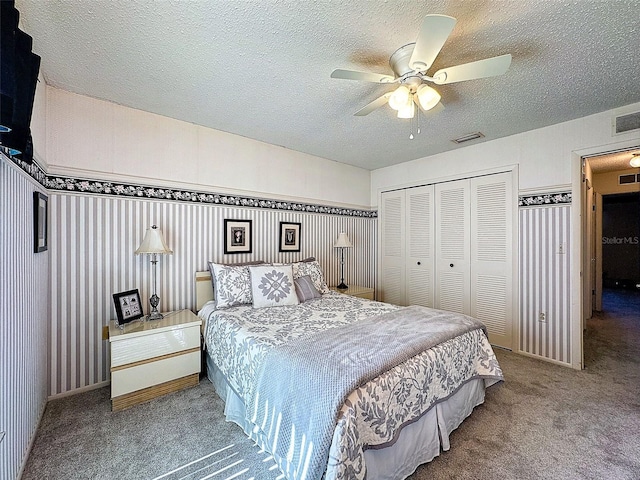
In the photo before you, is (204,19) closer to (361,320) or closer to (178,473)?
(361,320)

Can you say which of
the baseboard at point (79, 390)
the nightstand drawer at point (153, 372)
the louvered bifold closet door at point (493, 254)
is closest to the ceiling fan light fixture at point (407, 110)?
the louvered bifold closet door at point (493, 254)

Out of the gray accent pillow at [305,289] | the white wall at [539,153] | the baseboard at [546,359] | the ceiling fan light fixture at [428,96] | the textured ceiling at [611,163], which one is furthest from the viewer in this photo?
the textured ceiling at [611,163]

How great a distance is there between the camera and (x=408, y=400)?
5.09ft

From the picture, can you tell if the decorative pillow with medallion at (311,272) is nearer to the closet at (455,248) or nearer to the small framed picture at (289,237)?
the small framed picture at (289,237)

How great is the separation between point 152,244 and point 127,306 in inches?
21.9

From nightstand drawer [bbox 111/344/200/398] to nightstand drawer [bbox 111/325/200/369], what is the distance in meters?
0.05

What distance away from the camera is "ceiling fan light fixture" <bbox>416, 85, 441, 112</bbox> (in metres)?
1.76

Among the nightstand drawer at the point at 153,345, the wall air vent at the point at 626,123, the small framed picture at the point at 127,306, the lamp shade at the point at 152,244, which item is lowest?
the nightstand drawer at the point at 153,345

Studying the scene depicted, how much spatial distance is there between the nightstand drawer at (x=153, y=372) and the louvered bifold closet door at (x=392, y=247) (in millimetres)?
3022

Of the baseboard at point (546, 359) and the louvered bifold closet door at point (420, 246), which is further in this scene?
the louvered bifold closet door at point (420, 246)

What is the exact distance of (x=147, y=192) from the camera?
2689mm

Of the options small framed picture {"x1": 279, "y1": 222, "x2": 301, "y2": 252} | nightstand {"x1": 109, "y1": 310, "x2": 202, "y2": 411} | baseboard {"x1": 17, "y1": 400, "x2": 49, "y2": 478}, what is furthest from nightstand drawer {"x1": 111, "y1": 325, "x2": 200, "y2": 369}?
small framed picture {"x1": 279, "y1": 222, "x2": 301, "y2": 252}

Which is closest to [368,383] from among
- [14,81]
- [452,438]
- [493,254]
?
[452,438]

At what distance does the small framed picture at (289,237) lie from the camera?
3.68 m
